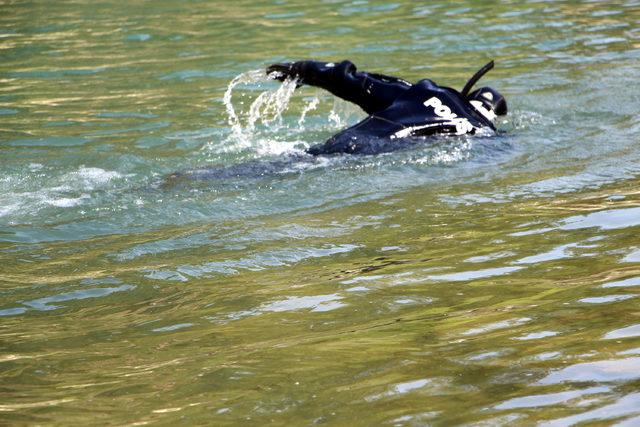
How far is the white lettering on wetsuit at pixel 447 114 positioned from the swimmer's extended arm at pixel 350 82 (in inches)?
9.0

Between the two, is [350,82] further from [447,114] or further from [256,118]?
[256,118]

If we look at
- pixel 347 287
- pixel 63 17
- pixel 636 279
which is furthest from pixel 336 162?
pixel 63 17

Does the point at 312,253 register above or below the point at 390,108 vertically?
below

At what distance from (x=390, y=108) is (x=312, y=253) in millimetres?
2352

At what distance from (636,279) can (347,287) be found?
1124mm

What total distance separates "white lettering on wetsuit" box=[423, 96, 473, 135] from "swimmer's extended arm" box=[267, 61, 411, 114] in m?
0.23

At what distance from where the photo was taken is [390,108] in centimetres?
734

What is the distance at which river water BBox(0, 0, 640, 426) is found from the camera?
321 cm

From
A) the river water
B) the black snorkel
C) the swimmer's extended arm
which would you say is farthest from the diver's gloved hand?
the black snorkel

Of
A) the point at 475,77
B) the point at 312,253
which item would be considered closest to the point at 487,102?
the point at 475,77

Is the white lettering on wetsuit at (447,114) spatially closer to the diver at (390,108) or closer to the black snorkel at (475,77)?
the diver at (390,108)

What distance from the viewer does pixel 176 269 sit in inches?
200

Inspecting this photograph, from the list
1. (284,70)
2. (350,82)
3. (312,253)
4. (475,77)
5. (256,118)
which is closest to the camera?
(312,253)

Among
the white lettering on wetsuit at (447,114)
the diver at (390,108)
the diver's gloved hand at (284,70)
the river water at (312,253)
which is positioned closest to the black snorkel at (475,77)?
the diver at (390,108)
